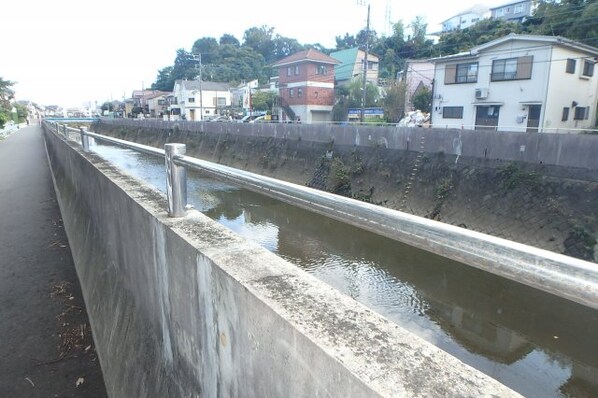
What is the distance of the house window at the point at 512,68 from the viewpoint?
2117cm

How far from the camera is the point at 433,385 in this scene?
936mm

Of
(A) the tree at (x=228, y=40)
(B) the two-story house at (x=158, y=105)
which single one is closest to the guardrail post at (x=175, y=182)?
(B) the two-story house at (x=158, y=105)

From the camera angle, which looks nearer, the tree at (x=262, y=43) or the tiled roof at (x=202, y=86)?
the tiled roof at (x=202, y=86)

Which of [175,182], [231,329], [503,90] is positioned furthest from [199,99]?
Result: [231,329]

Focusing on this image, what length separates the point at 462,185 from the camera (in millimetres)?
11547

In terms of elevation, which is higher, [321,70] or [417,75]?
[321,70]

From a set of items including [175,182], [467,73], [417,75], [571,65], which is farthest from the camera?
[417,75]

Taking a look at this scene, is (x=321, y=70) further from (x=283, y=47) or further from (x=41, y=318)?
(x=283, y=47)

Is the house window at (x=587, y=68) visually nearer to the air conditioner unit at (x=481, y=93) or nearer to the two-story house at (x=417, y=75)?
the air conditioner unit at (x=481, y=93)

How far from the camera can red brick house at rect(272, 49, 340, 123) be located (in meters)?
39.8

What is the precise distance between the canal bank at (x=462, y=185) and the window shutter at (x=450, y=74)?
12.0 m

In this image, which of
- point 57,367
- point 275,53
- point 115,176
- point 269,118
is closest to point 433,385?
point 115,176

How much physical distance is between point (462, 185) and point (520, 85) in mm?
13539

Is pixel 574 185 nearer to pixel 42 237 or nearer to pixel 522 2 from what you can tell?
pixel 42 237
